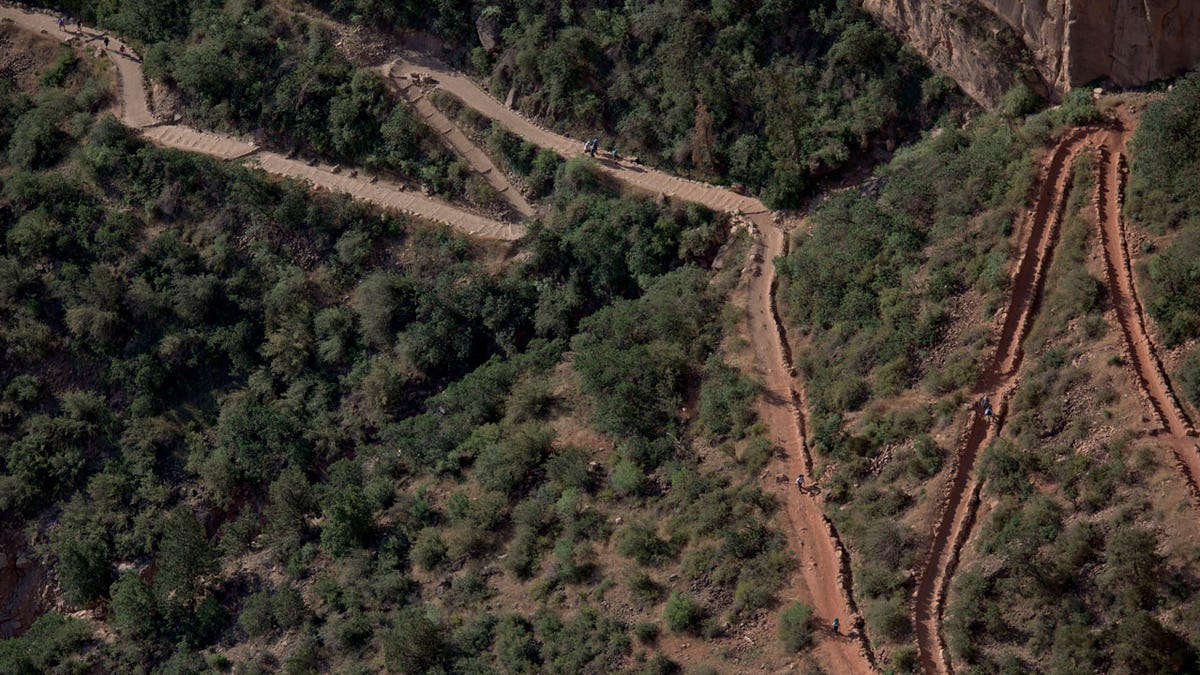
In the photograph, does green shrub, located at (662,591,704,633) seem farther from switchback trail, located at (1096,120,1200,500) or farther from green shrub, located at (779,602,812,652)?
switchback trail, located at (1096,120,1200,500)

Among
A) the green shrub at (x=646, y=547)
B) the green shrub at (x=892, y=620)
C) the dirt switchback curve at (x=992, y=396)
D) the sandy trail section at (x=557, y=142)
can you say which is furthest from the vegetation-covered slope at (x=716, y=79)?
the green shrub at (x=892, y=620)

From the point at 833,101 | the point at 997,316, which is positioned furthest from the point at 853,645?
the point at 833,101

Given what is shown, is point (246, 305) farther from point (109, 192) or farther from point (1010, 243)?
point (1010, 243)

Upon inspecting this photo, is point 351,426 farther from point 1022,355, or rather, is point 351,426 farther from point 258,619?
point 1022,355

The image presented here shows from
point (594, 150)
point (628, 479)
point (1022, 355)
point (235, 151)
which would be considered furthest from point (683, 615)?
point (235, 151)

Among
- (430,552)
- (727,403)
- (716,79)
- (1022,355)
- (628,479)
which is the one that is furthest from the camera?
(716,79)

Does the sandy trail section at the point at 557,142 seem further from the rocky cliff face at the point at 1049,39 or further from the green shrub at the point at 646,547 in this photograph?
the green shrub at the point at 646,547

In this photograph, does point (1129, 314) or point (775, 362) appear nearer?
point (1129, 314)
